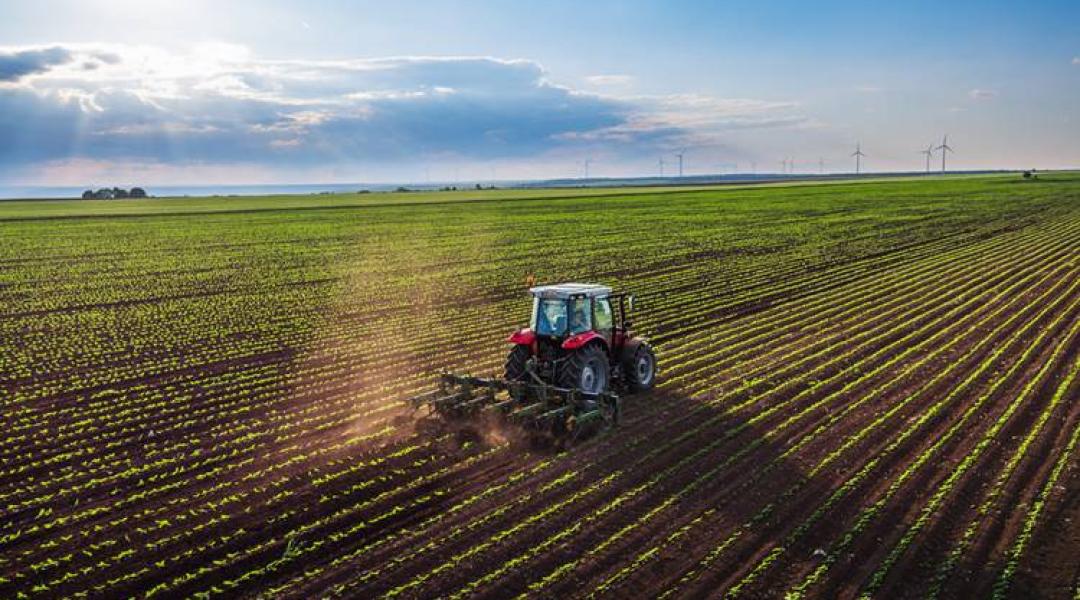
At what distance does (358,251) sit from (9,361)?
26279 millimetres

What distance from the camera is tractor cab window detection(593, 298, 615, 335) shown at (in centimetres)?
1443

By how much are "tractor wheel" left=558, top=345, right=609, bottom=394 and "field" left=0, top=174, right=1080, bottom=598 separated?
84 cm

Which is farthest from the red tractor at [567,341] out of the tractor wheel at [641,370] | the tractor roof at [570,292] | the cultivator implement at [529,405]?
the tractor wheel at [641,370]

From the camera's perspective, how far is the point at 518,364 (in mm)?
14141

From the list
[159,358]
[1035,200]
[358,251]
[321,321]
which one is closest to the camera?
[159,358]

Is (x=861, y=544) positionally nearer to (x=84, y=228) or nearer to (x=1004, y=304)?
(x=1004, y=304)

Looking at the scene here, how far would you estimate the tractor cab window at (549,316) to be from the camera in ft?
46.0

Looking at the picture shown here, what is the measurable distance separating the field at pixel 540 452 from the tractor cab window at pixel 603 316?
1540 millimetres

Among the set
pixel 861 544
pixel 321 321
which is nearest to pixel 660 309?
pixel 321 321

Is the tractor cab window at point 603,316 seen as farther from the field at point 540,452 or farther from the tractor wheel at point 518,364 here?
the field at point 540,452

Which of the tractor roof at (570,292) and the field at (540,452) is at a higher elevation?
the tractor roof at (570,292)

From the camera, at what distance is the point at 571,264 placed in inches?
1442

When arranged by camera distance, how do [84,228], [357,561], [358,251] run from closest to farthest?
[357,561] → [358,251] → [84,228]

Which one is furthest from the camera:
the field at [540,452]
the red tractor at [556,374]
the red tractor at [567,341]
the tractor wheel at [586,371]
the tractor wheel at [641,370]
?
the tractor wheel at [641,370]
